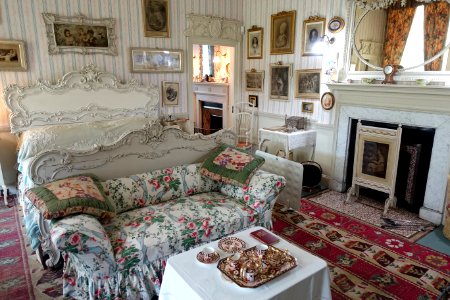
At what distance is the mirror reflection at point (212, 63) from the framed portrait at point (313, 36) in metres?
2.24

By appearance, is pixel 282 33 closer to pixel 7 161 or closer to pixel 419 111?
pixel 419 111

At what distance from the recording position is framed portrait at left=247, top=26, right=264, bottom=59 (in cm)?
562

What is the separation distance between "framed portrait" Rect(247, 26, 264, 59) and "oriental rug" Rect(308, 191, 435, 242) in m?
2.81

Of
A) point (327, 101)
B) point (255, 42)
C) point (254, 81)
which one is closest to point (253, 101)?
point (254, 81)

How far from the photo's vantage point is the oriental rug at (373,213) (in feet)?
11.2

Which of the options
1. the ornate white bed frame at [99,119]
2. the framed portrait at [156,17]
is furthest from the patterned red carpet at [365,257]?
the framed portrait at [156,17]

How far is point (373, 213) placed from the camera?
3842mm

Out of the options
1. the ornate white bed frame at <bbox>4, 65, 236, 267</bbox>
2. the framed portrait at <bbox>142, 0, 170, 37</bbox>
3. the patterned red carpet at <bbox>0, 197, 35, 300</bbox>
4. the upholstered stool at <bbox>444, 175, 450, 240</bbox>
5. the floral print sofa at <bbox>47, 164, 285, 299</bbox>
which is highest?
the framed portrait at <bbox>142, 0, 170, 37</bbox>

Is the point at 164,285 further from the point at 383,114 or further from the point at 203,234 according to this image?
the point at 383,114

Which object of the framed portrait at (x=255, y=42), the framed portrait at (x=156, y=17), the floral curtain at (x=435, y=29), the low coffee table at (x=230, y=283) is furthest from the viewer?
the framed portrait at (x=255, y=42)

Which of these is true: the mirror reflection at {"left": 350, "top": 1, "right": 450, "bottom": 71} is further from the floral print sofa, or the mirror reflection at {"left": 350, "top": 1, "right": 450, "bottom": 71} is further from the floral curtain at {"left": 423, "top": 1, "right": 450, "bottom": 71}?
the floral print sofa

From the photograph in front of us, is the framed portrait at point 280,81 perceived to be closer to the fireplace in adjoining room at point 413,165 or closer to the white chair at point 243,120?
the white chair at point 243,120

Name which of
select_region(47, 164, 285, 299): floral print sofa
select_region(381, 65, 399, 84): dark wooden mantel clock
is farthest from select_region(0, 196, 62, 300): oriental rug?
select_region(381, 65, 399, 84): dark wooden mantel clock

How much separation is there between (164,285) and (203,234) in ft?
2.06
